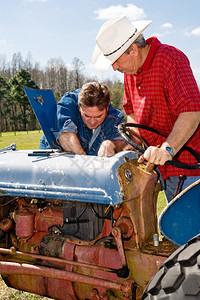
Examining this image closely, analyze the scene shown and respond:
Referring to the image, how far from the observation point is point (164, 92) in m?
2.75

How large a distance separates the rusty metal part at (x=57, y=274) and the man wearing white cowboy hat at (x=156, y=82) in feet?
2.69

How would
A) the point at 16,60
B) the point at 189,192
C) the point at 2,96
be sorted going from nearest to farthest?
the point at 189,192
the point at 2,96
the point at 16,60

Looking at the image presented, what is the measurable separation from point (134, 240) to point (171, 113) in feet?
3.27

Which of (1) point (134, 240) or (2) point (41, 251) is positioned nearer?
(1) point (134, 240)

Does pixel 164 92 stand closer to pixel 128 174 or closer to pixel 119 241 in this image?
pixel 128 174

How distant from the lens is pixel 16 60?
78.1 m

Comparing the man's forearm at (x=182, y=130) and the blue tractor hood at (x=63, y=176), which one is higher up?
the man's forearm at (x=182, y=130)

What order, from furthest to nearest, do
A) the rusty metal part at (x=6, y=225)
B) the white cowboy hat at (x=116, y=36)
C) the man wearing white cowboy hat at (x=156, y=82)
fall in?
the rusty metal part at (x=6, y=225) → the white cowboy hat at (x=116, y=36) → the man wearing white cowboy hat at (x=156, y=82)

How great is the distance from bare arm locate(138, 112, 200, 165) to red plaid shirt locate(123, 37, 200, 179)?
0.20ft

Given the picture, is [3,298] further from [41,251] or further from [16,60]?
[16,60]

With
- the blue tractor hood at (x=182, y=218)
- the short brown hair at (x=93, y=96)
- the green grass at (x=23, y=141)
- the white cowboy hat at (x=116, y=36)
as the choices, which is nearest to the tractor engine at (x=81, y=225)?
the blue tractor hood at (x=182, y=218)

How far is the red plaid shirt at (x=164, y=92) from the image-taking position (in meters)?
2.61

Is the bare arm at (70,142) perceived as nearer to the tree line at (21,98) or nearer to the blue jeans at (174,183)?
the blue jeans at (174,183)

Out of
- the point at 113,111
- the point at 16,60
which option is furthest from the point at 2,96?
the point at 113,111
